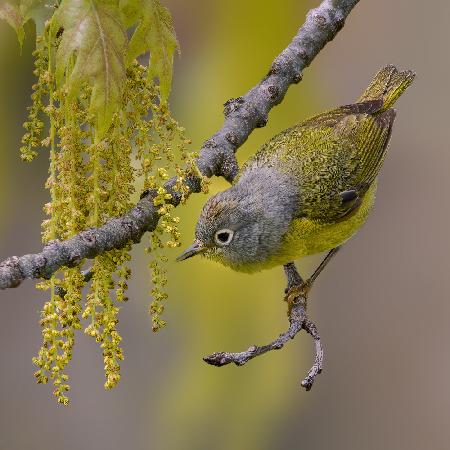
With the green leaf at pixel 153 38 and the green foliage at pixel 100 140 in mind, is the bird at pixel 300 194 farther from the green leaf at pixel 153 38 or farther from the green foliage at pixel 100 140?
the green leaf at pixel 153 38

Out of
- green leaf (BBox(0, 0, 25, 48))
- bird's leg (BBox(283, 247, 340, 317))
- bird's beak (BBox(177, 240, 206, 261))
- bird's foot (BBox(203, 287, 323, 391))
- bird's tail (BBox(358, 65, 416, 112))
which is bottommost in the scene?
bird's foot (BBox(203, 287, 323, 391))

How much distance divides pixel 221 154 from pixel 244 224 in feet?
0.81

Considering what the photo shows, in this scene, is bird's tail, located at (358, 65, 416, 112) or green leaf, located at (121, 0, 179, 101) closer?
green leaf, located at (121, 0, 179, 101)

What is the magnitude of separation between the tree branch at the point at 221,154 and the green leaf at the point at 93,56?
245 mm

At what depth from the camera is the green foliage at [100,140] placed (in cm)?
159

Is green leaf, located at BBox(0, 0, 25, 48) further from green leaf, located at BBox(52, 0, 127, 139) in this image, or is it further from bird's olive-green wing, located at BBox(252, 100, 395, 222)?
bird's olive-green wing, located at BBox(252, 100, 395, 222)

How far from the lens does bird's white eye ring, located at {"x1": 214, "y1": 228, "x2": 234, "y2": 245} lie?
2425mm

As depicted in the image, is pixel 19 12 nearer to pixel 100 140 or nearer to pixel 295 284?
pixel 100 140

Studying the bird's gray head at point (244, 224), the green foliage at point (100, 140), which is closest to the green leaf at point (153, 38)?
the green foliage at point (100, 140)

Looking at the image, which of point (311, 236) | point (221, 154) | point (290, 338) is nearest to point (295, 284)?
point (311, 236)

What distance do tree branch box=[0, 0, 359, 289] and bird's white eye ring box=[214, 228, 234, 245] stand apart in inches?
7.3

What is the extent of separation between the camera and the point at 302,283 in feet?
9.02

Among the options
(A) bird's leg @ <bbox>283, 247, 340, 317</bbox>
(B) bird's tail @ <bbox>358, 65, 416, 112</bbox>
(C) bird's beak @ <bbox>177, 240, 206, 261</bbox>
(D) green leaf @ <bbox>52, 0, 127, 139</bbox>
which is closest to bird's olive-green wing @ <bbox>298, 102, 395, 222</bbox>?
(B) bird's tail @ <bbox>358, 65, 416, 112</bbox>

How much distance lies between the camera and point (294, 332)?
6.86ft
